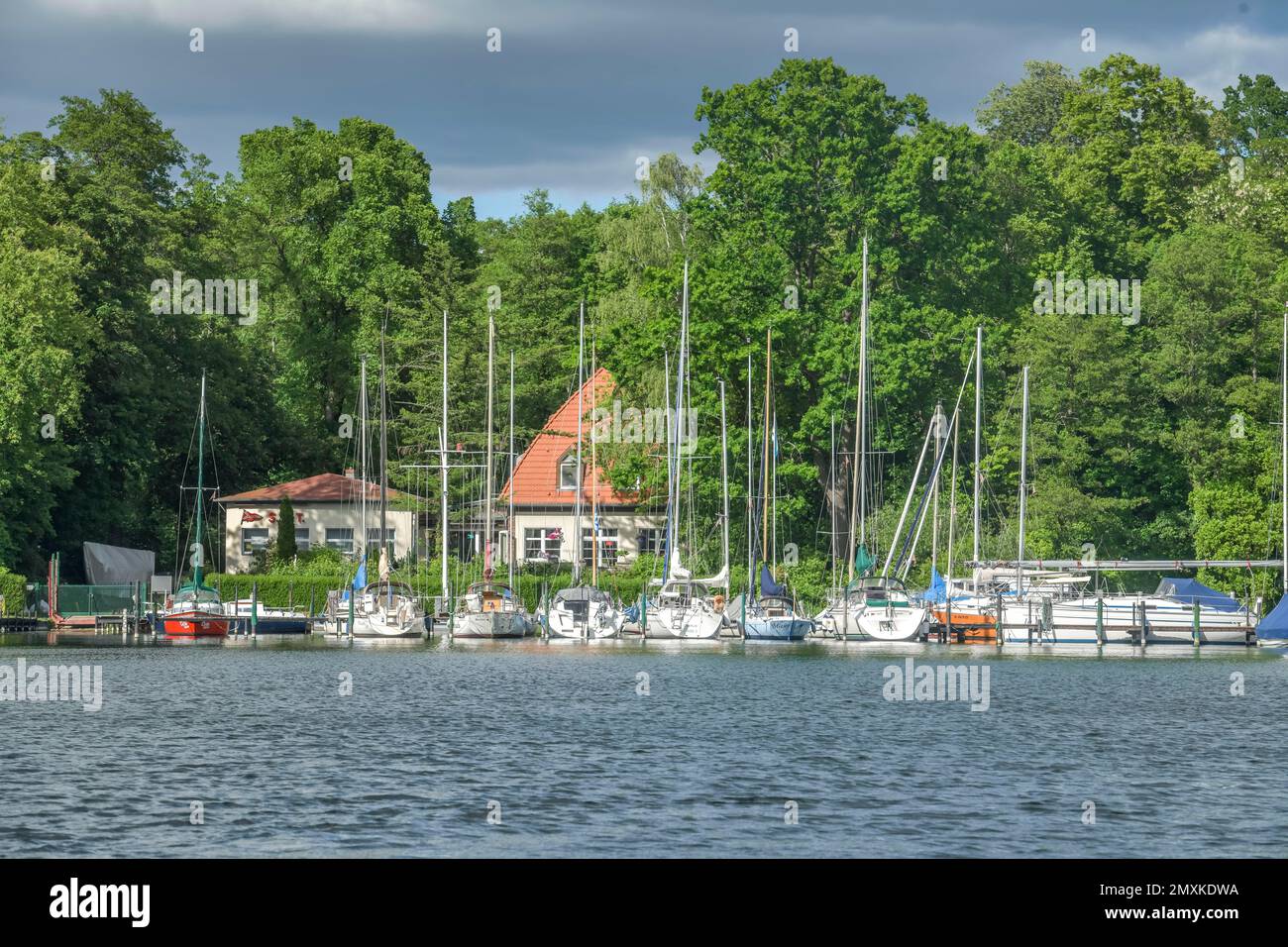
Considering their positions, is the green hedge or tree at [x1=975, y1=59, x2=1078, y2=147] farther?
tree at [x1=975, y1=59, x2=1078, y2=147]

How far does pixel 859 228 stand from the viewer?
281ft

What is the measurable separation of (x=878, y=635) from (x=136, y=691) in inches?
1163

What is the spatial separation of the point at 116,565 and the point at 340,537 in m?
11.9

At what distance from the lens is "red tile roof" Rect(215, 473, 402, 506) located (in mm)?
92938

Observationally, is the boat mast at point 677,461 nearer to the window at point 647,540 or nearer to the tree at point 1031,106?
the window at point 647,540

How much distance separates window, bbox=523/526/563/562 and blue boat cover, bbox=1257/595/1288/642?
35.1 metres

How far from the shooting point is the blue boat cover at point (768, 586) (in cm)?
7388

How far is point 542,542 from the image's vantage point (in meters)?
93.4

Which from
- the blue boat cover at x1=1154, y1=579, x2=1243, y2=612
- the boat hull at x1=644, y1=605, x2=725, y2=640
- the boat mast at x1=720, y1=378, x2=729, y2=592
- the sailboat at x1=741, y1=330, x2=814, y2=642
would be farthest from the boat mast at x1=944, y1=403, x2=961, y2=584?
the boat hull at x1=644, y1=605, x2=725, y2=640

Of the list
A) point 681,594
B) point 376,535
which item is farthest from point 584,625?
point 376,535

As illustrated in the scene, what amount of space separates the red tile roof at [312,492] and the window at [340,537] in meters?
1.61

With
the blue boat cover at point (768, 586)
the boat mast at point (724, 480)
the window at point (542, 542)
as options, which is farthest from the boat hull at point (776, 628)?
the window at point (542, 542)

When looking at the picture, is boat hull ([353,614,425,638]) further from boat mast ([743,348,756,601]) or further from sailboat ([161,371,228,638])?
boat mast ([743,348,756,601])
